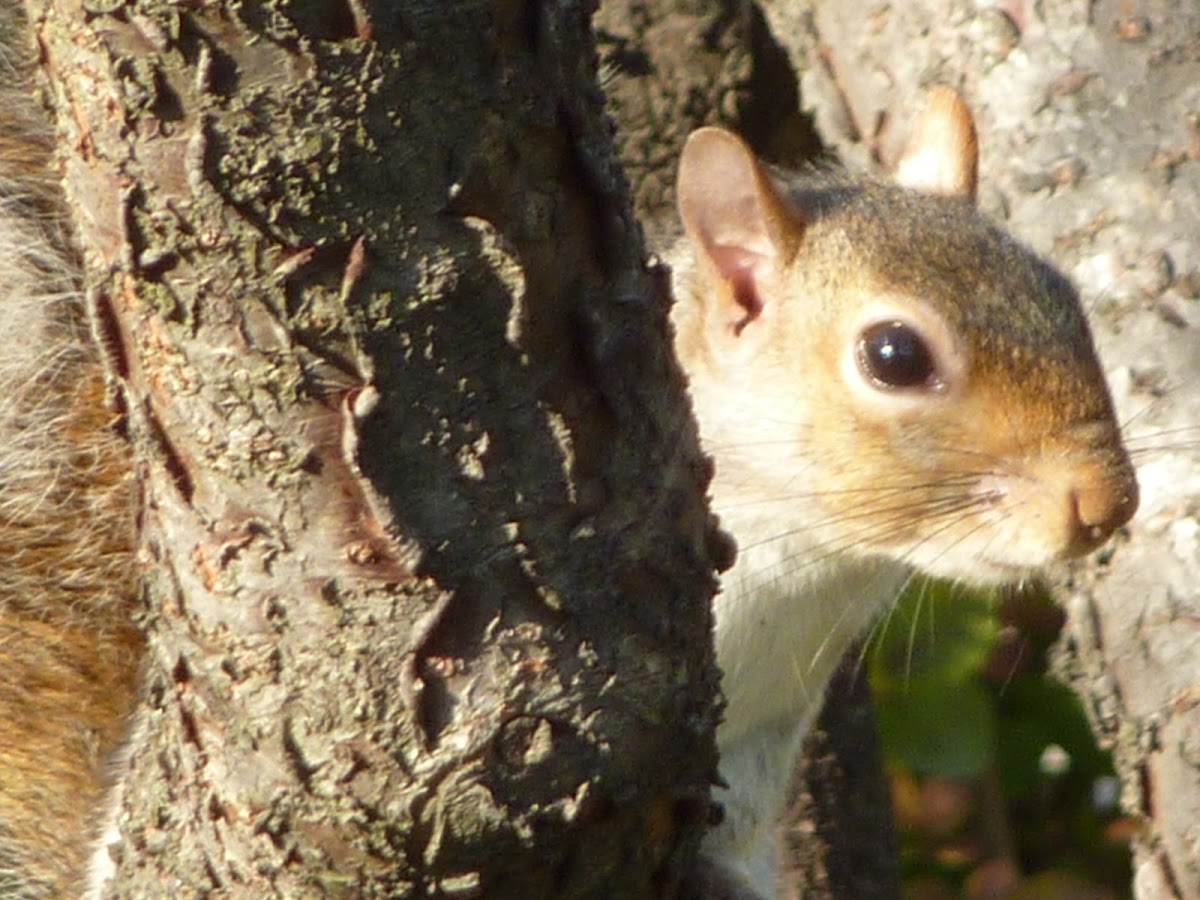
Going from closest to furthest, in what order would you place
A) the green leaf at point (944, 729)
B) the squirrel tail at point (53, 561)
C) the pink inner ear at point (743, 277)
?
the squirrel tail at point (53, 561) < the pink inner ear at point (743, 277) < the green leaf at point (944, 729)

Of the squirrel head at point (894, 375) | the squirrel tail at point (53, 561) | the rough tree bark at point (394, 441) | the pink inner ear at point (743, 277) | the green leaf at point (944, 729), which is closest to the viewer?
the rough tree bark at point (394, 441)

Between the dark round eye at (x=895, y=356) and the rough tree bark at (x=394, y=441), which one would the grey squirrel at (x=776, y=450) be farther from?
the rough tree bark at (x=394, y=441)

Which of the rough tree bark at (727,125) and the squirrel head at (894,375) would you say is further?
the rough tree bark at (727,125)

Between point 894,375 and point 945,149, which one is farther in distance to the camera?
point 945,149

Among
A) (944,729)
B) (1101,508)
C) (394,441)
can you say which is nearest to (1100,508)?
(1101,508)

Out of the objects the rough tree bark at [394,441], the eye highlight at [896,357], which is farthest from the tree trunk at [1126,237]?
the rough tree bark at [394,441]

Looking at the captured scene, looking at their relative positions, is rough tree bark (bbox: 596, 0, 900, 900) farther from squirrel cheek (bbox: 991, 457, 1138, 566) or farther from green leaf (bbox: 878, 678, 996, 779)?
squirrel cheek (bbox: 991, 457, 1138, 566)

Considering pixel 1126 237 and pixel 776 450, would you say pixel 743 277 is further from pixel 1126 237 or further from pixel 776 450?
pixel 1126 237
